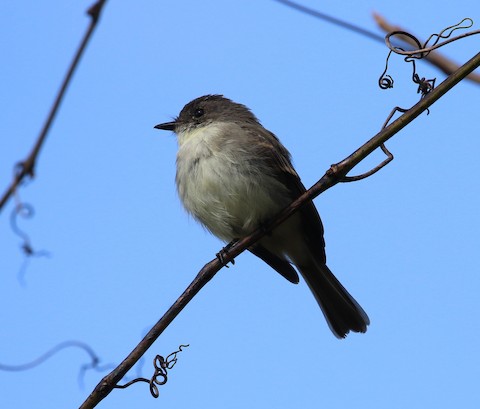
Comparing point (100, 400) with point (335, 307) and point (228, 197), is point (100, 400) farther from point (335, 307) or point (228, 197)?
point (335, 307)

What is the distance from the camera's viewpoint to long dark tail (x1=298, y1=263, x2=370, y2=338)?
5.13 meters

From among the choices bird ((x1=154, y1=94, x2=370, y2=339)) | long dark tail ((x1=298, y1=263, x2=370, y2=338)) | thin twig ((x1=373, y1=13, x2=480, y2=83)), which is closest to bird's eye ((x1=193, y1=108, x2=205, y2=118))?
bird ((x1=154, y1=94, x2=370, y2=339))

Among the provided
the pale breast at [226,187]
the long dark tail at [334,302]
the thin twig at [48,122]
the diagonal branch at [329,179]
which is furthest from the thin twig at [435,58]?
the long dark tail at [334,302]

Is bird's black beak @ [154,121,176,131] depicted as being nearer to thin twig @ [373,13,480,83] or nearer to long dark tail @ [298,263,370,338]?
long dark tail @ [298,263,370,338]

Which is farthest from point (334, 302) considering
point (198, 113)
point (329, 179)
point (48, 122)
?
point (48, 122)

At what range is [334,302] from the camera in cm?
523

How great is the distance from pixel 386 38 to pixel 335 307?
2.74 m

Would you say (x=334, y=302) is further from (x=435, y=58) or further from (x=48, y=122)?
(x=48, y=122)

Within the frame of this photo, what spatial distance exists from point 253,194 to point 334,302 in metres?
1.11

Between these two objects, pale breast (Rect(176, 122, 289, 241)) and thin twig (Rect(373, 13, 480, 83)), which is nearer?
thin twig (Rect(373, 13, 480, 83))

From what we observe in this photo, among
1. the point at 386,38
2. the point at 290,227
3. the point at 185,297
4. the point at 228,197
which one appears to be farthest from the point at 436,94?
the point at 290,227

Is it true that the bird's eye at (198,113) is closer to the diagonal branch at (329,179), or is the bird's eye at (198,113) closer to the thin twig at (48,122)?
the diagonal branch at (329,179)

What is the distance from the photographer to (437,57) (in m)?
2.54

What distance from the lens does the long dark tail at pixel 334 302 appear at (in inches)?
202
